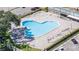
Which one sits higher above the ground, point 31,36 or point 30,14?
point 30,14
